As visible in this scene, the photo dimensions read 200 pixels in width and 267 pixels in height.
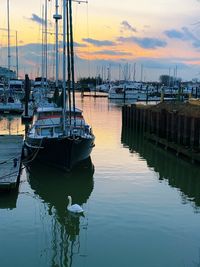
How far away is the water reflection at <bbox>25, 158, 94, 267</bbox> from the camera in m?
12.5

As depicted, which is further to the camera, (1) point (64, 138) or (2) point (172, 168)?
(2) point (172, 168)

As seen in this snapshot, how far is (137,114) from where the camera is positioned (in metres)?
42.6

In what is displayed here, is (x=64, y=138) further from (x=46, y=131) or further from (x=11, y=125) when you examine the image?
(x=11, y=125)

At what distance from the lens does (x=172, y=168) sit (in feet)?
80.6

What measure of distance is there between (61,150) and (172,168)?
7016 millimetres

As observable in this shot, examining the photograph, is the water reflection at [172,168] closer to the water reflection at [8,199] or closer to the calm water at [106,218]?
the calm water at [106,218]

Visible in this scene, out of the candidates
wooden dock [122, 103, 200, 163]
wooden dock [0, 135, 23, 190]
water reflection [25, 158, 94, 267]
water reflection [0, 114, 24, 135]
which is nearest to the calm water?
water reflection [25, 158, 94, 267]

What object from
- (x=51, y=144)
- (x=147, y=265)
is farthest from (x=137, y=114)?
(x=147, y=265)

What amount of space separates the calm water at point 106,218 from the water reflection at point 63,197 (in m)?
0.03

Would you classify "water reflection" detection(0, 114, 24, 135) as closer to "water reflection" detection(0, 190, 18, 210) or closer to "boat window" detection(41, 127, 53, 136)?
"boat window" detection(41, 127, 53, 136)

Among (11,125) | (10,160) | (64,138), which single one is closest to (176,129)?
(64,138)

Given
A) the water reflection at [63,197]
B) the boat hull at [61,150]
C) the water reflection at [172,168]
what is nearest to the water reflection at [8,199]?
the water reflection at [63,197]

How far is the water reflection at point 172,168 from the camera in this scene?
19.8 m

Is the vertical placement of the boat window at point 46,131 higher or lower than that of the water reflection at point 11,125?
higher
